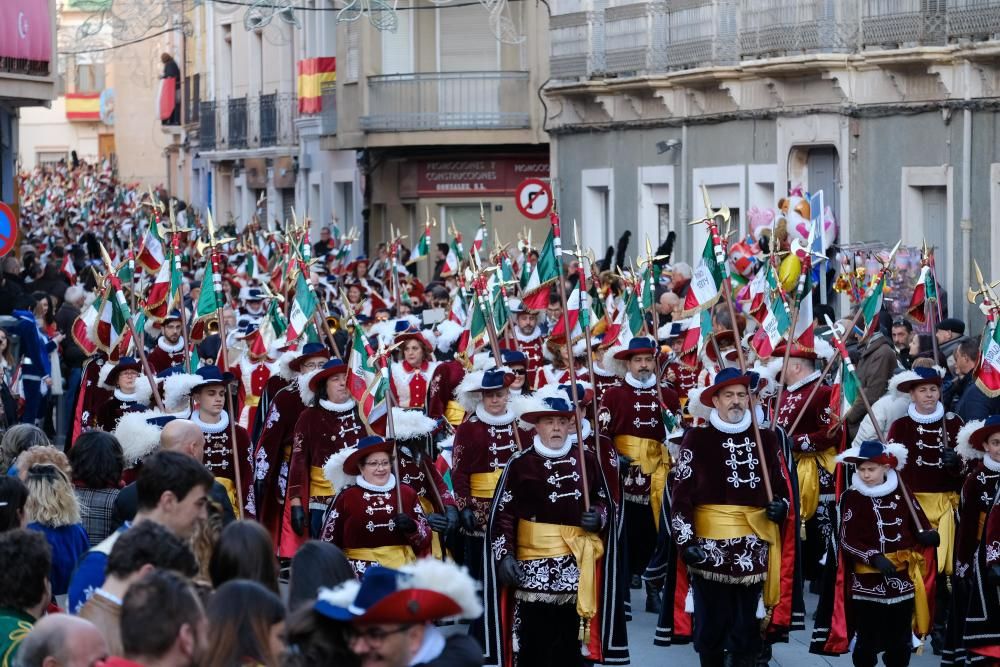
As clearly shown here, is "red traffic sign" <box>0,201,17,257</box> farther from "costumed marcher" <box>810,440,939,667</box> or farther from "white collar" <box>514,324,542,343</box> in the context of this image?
"costumed marcher" <box>810,440,939,667</box>

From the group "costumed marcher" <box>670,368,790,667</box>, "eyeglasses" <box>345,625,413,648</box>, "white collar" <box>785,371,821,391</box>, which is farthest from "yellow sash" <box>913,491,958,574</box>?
"eyeglasses" <box>345,625,413,648</box>

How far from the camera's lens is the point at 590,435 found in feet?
37.1

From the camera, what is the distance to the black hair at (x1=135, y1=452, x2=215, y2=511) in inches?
278

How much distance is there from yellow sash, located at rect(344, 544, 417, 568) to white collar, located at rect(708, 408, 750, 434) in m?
1.67

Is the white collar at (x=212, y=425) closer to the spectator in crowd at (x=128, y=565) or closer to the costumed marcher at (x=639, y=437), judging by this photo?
the costumed marcher at (x=639, y=437)

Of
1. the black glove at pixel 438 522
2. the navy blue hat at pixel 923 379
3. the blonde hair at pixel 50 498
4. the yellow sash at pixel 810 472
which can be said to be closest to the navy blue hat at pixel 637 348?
the yellow sash at pixel 810 472

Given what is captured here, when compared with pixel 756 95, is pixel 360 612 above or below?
below

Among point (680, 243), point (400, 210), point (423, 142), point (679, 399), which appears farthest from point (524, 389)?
point (400, 210)

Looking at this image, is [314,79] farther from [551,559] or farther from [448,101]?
[551,559]

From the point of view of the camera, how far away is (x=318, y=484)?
11.9 m

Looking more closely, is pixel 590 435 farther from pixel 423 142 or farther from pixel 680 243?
pixel 423 142

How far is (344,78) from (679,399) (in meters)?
23.0

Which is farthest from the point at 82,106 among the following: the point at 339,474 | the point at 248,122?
the point at 339,474

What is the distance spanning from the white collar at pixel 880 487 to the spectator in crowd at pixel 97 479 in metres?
3.57
